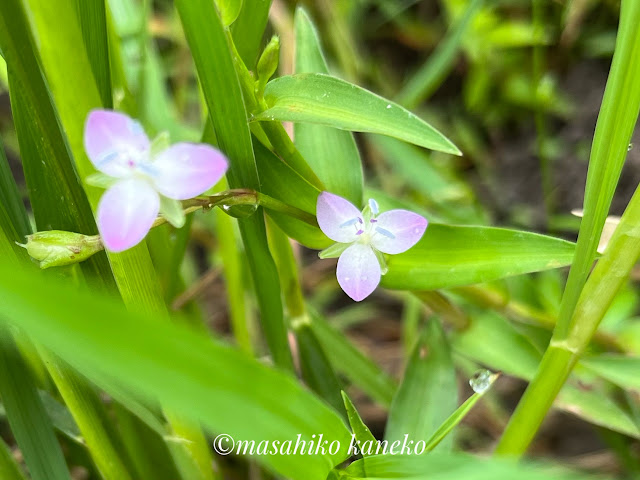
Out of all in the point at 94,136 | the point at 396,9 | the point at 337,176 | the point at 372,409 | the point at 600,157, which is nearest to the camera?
the point at 94,136

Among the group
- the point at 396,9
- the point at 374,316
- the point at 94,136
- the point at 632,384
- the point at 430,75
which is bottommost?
the point at 94,136

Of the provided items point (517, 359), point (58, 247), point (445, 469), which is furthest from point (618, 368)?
point (58, 247)

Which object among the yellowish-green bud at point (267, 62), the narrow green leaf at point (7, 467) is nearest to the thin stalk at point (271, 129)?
the yellowish-green bud at point (267, 62)

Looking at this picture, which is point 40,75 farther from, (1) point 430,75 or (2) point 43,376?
(1) point 430,75

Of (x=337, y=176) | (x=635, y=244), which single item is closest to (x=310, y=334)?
(x=337, y=176)

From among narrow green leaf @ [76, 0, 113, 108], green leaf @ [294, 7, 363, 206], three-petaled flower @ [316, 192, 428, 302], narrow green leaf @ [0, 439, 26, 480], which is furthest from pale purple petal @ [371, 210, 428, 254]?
narrow green leaf @ [0, 439, 26, 480]

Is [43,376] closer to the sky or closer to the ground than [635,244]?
closer to the ground

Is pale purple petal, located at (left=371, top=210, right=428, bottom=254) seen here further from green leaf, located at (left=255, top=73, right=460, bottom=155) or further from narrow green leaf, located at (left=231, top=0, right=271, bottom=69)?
narrow green leaf, located at (left=231, top=0, right=271, bottom=69)

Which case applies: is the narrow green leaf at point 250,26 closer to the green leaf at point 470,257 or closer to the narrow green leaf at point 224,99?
the narrow green leaf at point 224,99
